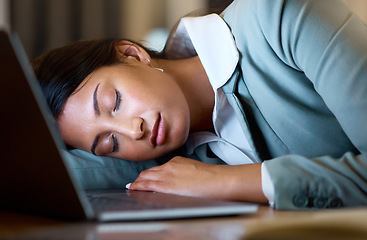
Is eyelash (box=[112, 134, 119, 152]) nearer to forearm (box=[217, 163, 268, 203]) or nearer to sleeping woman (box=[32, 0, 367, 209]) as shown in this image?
sleeping woman (box=[32, 0, 367, 209])

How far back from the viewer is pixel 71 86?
1.07 metres

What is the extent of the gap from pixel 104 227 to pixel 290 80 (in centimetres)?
65

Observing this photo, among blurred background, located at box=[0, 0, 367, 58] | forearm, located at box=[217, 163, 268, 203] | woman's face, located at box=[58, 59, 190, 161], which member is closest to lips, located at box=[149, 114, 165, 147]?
woman's face, located at box=[58, 59, 190, 161]

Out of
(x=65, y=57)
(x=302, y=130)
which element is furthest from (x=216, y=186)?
(x=65, y=57)

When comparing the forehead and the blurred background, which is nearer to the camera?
the forehead

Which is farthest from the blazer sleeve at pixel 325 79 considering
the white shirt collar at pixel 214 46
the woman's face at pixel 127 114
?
the woman's face at pixel 127 114

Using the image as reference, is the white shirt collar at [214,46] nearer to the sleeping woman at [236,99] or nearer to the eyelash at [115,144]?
the sleeping woman at [236,99]

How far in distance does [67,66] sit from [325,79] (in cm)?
62

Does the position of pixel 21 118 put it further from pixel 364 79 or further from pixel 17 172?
pixel 364 79

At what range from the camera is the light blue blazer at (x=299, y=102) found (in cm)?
69

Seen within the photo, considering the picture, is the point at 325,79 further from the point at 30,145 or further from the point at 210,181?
the point at 30,145

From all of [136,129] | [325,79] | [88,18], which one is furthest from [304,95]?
[88,18]

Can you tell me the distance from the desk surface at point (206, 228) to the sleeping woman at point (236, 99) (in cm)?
23

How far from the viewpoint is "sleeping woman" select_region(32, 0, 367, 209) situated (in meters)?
0.79
